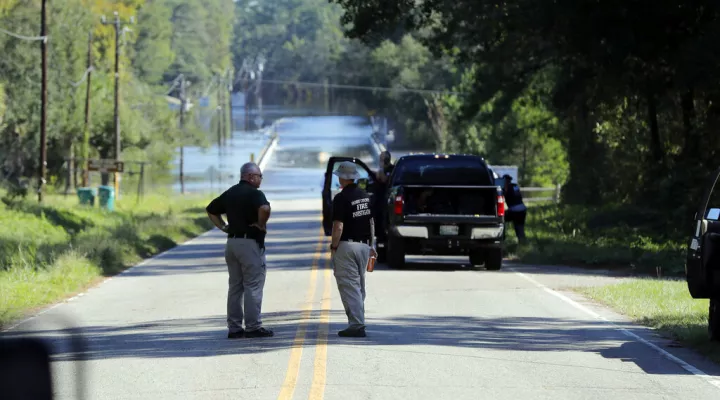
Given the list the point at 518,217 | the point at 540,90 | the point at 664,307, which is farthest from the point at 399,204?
the point at 540,90

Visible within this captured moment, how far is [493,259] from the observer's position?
23.9 meters

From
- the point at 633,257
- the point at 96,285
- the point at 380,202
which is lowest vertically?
the point at 96,285

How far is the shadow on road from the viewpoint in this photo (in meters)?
12.5

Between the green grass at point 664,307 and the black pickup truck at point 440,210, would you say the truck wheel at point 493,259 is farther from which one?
the green grass at point 664,307

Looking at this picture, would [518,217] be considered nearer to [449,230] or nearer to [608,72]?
[608,72]

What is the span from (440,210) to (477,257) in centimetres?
119

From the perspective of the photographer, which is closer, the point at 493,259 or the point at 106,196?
the point at 493,259

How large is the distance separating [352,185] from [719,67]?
1596 cm

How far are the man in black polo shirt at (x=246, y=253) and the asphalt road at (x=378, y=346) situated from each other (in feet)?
0.86

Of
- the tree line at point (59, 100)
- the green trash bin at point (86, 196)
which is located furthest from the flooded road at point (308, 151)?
the green trash bin at point (86, 196)

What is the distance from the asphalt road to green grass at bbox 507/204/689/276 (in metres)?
4.28

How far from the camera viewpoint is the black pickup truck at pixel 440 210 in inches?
915

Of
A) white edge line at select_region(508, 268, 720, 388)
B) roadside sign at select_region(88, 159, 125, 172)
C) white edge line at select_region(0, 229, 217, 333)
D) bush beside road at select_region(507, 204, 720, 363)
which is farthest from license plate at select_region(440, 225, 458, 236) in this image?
roadside sign at select_region(88, 159, 125, 172)

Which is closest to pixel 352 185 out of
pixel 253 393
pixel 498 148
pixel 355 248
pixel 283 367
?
pixel 355 248
